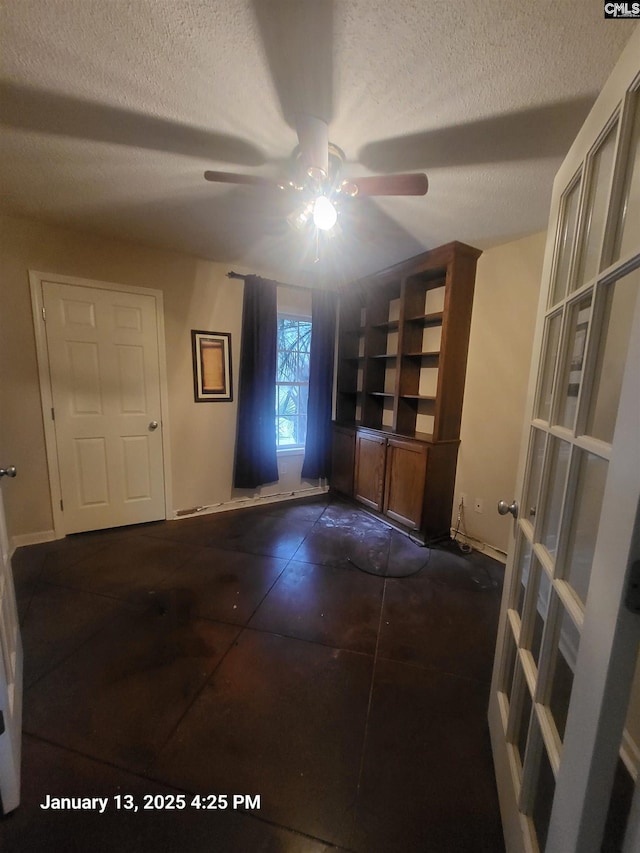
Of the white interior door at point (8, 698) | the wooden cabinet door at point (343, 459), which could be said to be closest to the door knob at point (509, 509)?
A: the white interior door at point (8, 698)

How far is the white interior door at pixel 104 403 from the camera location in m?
2.53

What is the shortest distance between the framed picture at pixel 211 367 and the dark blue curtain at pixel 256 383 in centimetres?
14

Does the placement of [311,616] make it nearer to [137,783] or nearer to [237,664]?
[237,664]

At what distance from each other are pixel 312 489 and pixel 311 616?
203cm

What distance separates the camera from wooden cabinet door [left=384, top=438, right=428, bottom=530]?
2.70 metres

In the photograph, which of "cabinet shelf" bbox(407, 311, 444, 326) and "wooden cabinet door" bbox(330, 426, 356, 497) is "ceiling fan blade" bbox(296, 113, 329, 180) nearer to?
"cabinet shelf" bbox(407, 311, 444, 326)

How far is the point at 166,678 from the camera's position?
56.8 inches

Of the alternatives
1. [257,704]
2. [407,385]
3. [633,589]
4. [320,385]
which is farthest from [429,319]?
[257,704]

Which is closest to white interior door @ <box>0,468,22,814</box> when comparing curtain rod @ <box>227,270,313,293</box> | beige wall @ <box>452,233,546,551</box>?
curtain rod @ <box>227,270,313,293</box>

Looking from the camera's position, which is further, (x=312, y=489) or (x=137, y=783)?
(x=312, y=489)

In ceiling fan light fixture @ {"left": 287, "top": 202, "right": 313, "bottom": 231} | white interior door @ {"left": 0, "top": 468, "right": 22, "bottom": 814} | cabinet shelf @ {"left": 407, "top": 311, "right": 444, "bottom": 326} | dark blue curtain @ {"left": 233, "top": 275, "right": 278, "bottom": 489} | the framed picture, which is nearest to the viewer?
white interior door @ {"left": 0, "top": 468, "right": 22, "bottom": 814}

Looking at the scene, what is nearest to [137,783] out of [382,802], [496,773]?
[382,802]

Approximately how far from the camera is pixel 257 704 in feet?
4.40

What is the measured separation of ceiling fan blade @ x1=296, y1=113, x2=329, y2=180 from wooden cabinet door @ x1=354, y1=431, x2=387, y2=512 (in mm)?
2176
